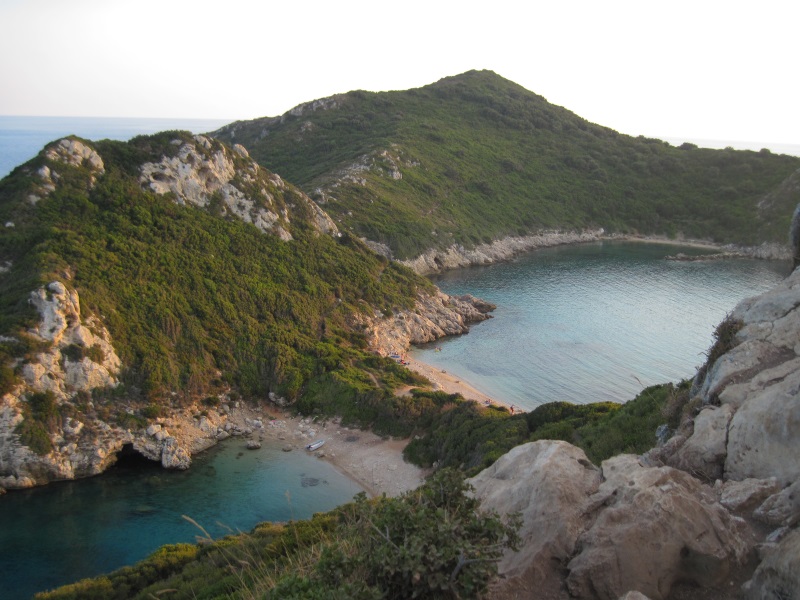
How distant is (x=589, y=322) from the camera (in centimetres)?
6556

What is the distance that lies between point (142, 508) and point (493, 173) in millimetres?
107948

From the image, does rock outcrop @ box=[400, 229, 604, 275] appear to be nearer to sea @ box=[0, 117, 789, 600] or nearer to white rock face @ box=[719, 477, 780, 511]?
sea @ box=[0, 117, 789, 600]

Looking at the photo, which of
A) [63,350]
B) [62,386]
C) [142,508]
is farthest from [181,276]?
[142,508]

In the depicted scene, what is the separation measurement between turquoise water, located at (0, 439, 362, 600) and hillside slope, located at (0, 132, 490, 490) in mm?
1599

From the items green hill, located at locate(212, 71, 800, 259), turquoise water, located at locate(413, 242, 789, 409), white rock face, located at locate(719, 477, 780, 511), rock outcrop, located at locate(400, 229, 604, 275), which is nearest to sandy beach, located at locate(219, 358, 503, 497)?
turquoise water, located at locate(413, 242, 789, 409)

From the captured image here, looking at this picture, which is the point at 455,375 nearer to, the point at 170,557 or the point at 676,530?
the point at 170,557

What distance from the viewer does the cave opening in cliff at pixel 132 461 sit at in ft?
113

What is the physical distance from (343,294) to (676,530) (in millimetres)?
49830

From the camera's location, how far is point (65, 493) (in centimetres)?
3147

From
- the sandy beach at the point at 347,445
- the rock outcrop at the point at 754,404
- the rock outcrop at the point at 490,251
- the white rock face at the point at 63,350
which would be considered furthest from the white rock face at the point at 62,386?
the rock outcrop at the point at 490,251

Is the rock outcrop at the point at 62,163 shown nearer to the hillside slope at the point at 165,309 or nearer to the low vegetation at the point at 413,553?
the hillside slope at the point at 165,309

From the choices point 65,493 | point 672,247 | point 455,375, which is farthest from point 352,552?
point 672,247

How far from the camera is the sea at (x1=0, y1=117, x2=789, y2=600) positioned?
2806 centimetres

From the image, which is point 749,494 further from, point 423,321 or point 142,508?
point 423,321
